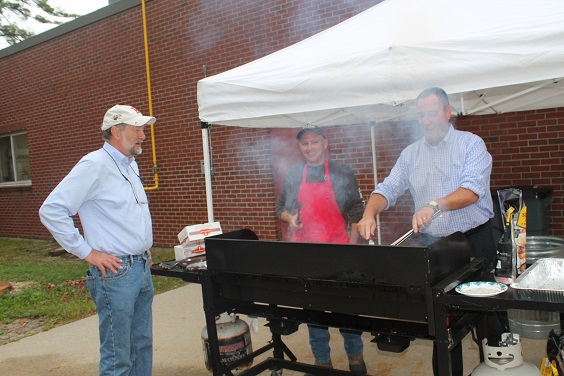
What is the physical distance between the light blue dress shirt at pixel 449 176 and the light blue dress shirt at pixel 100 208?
1.48 m

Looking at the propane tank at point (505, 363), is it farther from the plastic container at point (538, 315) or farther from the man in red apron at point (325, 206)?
the plastic container at point (538, 315)

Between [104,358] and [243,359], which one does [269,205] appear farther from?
[104,358]

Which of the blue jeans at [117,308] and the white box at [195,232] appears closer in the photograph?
the blue jeans at [117,308]

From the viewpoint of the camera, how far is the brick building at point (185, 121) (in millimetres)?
5285

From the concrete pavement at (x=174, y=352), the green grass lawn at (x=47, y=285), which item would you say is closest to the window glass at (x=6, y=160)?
the green grass lawn at (x=47, y=285)

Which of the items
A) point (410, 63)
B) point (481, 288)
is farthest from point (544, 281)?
point (410, 63)

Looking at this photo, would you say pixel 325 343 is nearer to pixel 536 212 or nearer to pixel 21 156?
pixel 536 212

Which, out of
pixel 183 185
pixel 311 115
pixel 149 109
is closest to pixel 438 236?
pixel 311 115

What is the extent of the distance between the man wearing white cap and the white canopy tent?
979 millimetres

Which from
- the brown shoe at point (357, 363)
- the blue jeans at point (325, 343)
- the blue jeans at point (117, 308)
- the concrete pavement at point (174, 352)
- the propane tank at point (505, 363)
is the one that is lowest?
the concrete pavement at point (174, 352)

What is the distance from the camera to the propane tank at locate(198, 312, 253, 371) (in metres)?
3.44

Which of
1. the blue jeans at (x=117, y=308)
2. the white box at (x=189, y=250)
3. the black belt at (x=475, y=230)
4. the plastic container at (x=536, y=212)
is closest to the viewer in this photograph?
the blue jeans at (x=117, y=308)

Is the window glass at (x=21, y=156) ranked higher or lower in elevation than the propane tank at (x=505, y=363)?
higher

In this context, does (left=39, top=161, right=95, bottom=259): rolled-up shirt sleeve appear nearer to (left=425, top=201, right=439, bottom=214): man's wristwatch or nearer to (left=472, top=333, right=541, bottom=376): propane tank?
(left=425, top=201, right=439, bottom=214): man's wristwatch
